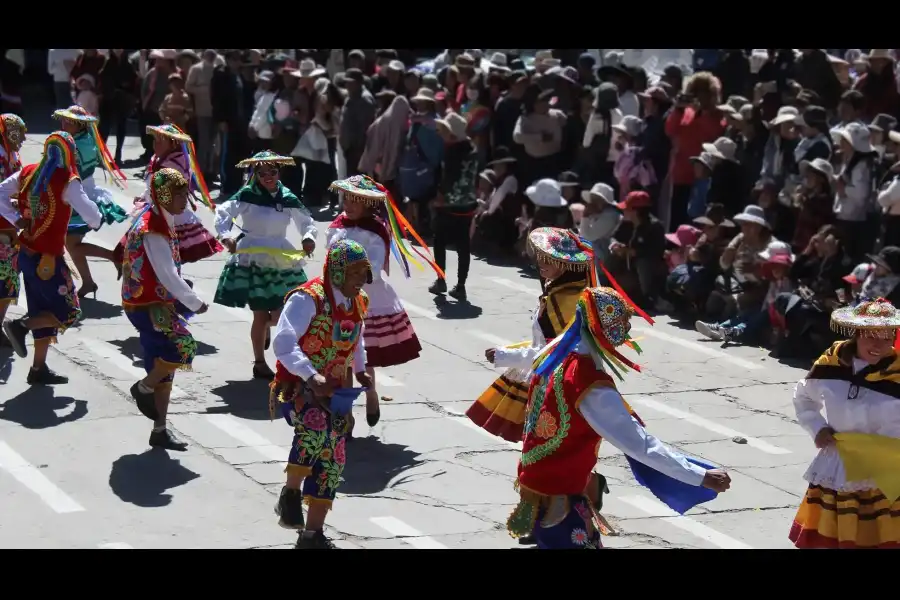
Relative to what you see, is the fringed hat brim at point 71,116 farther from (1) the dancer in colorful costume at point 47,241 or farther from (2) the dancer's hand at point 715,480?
(2) the dancer's hand at point 715,480

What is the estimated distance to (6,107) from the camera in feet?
77.5

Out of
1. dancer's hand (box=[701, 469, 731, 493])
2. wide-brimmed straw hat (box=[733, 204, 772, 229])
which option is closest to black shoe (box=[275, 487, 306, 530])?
dancer's hand (box=[701, 469, 731, 493])

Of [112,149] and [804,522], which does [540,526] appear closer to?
[804,522]

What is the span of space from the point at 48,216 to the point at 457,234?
508 cm

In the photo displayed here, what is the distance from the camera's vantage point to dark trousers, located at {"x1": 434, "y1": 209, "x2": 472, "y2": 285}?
15203 mm

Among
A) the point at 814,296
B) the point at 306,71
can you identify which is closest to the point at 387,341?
the point at 814,296

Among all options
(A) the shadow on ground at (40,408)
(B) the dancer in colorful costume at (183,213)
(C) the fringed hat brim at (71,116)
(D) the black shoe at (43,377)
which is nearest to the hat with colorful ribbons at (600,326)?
(A) the shadow on ground at (40,408)

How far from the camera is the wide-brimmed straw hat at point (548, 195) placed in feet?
52.7

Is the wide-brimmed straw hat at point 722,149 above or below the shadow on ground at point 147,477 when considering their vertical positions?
above

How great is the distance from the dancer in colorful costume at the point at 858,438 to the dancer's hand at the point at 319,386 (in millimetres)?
2370

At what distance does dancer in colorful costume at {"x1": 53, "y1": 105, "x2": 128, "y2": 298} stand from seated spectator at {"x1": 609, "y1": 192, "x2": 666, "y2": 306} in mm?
4744

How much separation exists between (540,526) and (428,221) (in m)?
11.3

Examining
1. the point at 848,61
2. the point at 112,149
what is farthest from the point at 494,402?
the point at 112,149

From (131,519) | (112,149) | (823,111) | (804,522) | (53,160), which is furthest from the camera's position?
(112,149)
